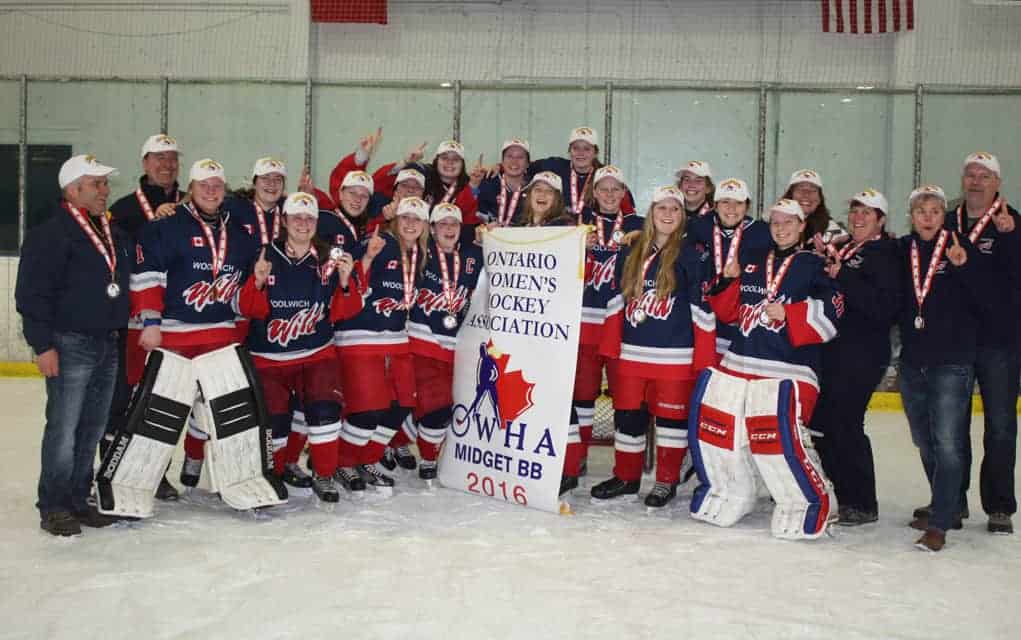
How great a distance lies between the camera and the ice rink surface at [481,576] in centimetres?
332

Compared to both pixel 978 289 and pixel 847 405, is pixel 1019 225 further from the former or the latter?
pixel 847 405

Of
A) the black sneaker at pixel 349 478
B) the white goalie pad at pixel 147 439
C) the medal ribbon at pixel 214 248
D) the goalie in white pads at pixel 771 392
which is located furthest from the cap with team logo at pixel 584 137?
the white goalie pad at pixel 147 439

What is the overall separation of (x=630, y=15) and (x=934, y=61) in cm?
296

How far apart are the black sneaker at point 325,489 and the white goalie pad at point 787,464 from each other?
6.31 ft

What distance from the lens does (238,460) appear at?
4645mm

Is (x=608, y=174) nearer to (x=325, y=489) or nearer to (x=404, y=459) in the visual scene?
(x=404, y=459)

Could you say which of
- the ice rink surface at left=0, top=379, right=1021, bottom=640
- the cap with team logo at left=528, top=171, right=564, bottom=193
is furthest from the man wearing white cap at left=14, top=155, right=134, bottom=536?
the cap with team logo at left=528, top=171, right=564, bottom=193

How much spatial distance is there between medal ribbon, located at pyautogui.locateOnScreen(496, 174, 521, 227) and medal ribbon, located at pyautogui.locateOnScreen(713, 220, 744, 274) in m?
1.31

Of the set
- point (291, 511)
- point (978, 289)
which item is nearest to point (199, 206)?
point (291, 511)

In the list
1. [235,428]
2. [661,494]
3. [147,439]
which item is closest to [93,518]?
[147,439]

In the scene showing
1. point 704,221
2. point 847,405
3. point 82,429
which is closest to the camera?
point 82,429

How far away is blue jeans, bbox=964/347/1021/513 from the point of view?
455cm

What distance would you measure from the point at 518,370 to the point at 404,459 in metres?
1.12

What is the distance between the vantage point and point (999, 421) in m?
4.61
